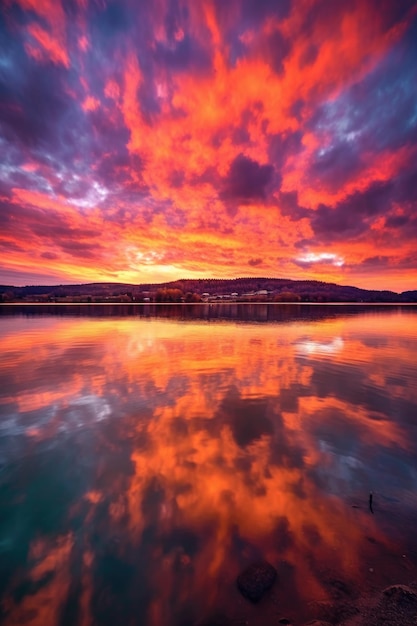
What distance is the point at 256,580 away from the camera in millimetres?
3750

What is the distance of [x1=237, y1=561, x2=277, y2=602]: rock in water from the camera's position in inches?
142

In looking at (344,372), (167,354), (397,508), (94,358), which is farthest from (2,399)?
(344,372)

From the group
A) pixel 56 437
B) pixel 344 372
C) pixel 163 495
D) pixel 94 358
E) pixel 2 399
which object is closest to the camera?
pixel 163 495

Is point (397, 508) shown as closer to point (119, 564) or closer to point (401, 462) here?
point (401, 462)

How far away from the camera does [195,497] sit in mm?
5426

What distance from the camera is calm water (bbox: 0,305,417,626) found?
3.68m

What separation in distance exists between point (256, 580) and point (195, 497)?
188 centimetres

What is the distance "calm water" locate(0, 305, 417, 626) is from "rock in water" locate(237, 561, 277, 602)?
0.10 meters

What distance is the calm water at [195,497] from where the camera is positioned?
3678 millimetres

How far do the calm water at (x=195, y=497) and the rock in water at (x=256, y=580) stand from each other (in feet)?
0.31

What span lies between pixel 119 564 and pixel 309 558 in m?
2.65

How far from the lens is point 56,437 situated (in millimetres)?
7793

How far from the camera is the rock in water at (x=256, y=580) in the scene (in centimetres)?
360

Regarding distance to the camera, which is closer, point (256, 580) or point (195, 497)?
point (256, 580)
